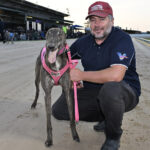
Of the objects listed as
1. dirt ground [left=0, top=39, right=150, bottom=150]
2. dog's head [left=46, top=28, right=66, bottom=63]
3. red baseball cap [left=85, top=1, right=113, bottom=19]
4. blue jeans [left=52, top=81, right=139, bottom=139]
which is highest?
red baseball cap [left=85, top=1, right=113, bottom=19]

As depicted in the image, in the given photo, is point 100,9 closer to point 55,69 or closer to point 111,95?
point 55,69

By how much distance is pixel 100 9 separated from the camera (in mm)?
2271

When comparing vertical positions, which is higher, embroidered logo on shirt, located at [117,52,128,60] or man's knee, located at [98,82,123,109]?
embroidered logo on shirt, located at [117,52,128,60]

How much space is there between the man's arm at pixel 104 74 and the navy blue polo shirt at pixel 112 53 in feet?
0.20

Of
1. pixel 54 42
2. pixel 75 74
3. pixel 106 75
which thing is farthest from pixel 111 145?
pixel 54 42

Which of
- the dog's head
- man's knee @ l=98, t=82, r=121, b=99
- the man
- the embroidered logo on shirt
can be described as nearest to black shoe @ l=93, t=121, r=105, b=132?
the man

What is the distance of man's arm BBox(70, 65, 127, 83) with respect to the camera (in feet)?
6.79

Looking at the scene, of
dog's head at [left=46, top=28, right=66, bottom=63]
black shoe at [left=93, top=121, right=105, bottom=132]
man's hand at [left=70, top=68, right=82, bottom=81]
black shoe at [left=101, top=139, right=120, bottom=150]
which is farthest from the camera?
black shoe at [left=93, top=121, right=105, bottom=132]

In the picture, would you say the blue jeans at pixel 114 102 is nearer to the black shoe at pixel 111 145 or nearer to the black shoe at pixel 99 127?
the black shoe at pixel 111 145

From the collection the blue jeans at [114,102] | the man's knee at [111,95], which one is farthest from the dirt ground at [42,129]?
the man's knee at [111,95]

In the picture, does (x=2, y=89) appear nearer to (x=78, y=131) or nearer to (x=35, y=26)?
(x=78, y=131)

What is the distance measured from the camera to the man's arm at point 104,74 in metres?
2.07

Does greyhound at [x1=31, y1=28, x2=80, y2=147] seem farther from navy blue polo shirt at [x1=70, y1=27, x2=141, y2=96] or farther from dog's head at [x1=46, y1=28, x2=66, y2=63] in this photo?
navy blue polo shirt at [x1=70, y1=27, x2=141, y2=96]

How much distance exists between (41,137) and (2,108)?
42.9 inches
